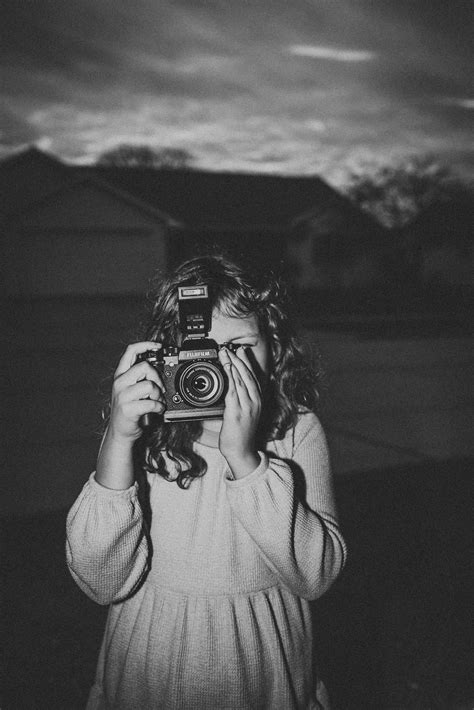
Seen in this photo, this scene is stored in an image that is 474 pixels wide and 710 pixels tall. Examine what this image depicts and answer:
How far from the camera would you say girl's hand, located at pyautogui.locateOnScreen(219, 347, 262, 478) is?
45.3 inches

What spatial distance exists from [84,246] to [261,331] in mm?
19189

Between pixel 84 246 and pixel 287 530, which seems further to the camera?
pixel 84 246

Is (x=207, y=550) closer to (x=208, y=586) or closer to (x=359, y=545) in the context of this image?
(x=208, y=586)

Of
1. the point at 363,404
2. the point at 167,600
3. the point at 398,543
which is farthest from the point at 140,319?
the point at 363,404

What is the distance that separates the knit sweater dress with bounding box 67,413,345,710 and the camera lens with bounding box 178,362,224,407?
151 mm

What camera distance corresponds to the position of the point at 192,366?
1251 millimetres

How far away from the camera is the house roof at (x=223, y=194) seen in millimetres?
21859

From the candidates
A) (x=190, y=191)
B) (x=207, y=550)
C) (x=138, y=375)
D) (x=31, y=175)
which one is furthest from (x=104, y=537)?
(x=190, y=191)

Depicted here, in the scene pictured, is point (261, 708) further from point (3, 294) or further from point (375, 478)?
point (3, 294)

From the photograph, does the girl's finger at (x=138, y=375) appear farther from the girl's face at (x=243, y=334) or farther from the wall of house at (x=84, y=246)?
the wall of house at (x=84, y=246)

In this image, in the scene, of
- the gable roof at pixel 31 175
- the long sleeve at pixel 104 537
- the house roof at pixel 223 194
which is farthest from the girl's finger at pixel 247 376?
the gable roof at pixel 31 175

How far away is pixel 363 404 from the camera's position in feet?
20.2

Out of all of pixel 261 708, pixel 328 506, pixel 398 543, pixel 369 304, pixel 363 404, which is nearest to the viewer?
pixel 261 708

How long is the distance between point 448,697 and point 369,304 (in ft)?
57.9
